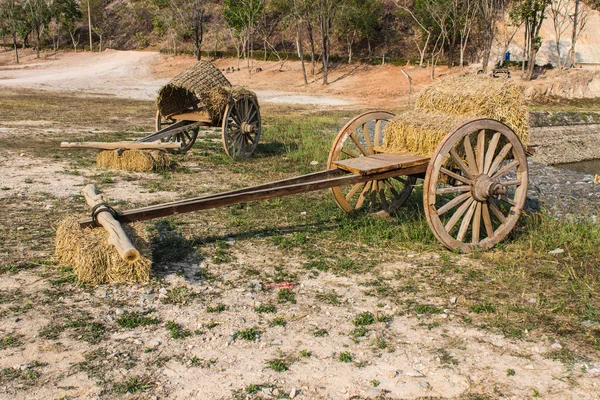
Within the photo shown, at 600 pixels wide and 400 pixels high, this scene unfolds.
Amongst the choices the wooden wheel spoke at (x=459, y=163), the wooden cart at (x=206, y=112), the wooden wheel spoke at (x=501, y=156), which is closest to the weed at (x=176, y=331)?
the wooden wheel spoke at (x=459, y=163)

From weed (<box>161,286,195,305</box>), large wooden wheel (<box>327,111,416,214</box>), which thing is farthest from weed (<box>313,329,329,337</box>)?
large wooden wheel (<box>327,111,416,214</box>)

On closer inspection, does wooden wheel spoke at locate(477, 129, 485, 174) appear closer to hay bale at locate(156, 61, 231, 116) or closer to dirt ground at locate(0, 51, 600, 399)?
dirt ground at locate(0, 51, 600, 399)

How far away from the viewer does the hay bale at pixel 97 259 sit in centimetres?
538

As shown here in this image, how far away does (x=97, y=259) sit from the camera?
539cm

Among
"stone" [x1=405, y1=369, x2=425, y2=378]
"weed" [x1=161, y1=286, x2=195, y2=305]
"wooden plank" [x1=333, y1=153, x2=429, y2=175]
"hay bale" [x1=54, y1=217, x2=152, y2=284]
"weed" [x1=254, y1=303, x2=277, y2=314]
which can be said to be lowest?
"stone" [x1=405, y1=369, x2=425, y2=378]

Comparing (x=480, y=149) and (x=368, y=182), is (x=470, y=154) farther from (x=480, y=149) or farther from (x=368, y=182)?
(x=368, y=182)

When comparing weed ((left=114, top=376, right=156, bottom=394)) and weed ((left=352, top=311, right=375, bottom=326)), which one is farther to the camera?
weed ((left=352, top=311, right=375, bottom=326))

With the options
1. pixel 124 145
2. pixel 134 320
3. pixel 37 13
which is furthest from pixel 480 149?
pixel 37 13

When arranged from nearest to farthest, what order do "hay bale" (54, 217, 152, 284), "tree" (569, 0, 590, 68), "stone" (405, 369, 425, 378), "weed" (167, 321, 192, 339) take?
"stone" (405, 369, 425, 378) < "weed" (167, 321, 192, 339) < "hay bale" (54, 217, 152, 284) < "tree" (569, 0, 590, 68)

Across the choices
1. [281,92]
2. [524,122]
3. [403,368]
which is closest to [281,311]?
[403,368]

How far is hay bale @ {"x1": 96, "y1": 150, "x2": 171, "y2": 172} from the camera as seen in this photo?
416 inches

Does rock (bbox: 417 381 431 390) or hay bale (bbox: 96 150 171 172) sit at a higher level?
hay bale (bbox: 96 150 171 172)

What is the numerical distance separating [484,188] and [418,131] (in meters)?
1.03

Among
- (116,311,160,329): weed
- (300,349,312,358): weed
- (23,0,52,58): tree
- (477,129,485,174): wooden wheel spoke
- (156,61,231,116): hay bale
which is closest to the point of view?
(300,349,312,358): weed
